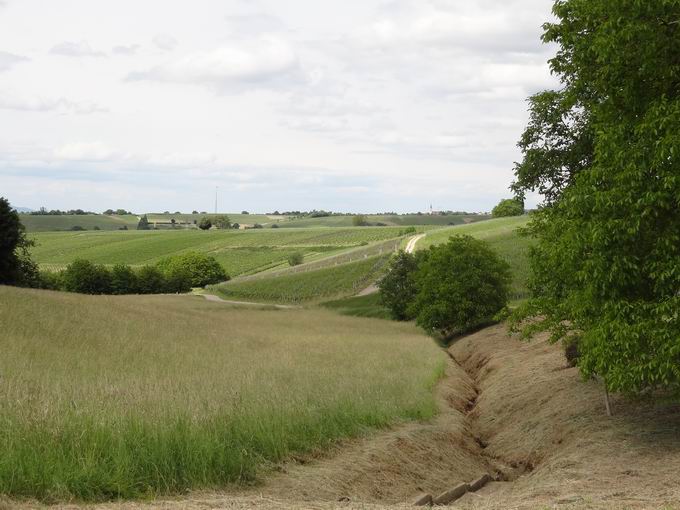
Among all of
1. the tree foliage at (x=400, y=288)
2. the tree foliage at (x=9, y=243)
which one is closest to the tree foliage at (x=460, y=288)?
the tree foliage at (x=400, y=288)

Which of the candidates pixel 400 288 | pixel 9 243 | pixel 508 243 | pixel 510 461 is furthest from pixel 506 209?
pixel 510 461

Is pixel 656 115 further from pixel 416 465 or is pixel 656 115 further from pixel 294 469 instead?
pixel 294 469

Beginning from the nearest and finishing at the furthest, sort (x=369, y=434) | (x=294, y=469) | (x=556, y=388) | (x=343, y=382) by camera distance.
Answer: (x=294, y=469)
(x=369, y=434)
(x=343, y=382)
(x=556, y=388)

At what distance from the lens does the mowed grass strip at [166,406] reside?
38.7ft

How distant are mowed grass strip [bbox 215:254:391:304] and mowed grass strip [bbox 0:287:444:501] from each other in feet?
277

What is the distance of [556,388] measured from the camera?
24094mm

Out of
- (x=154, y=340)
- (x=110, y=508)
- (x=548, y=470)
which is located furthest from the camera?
(x=154, y=340)

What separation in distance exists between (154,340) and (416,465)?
845 inches

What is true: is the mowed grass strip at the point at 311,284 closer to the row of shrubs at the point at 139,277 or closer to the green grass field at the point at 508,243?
the green grass field at the point at 508,243

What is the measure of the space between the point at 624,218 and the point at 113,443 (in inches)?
420

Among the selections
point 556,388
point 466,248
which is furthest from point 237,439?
point 466,248

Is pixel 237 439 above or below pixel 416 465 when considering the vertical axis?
above

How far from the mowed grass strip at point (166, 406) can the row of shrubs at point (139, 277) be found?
295ft

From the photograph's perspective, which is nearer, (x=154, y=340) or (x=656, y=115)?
(x=656, y=115)
